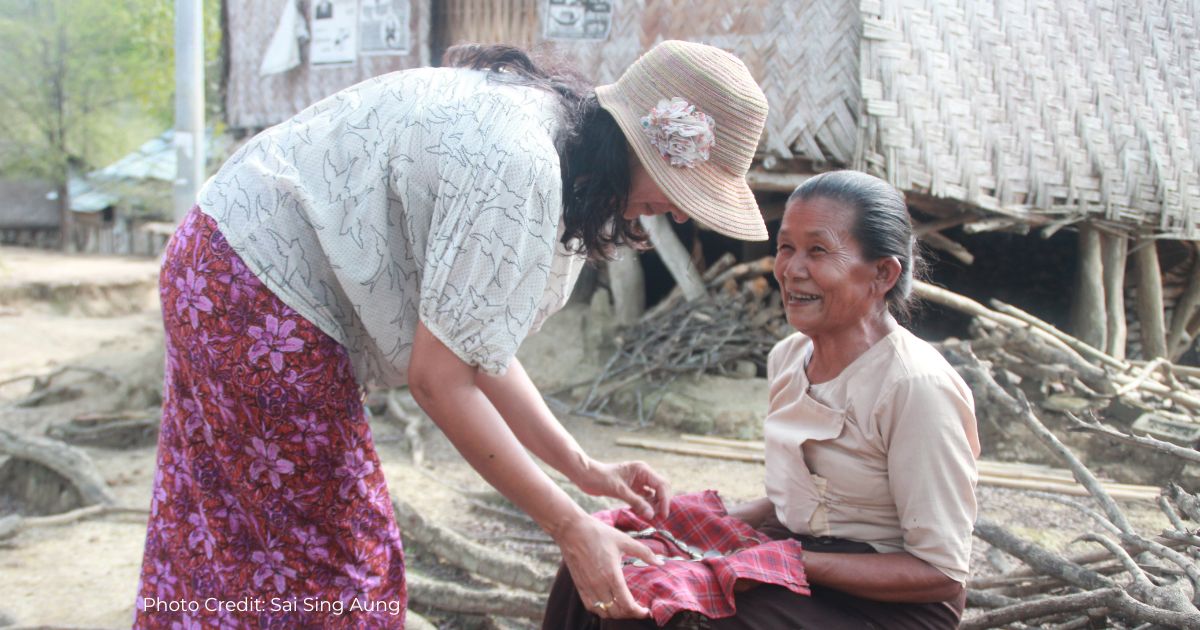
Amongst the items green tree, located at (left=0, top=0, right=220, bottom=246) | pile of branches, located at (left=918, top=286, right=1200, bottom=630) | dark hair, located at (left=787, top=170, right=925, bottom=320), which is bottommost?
green tree, located at (left=0, top=0, right=220, bottom=246)

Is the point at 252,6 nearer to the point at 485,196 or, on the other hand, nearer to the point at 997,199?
the point at 997,199

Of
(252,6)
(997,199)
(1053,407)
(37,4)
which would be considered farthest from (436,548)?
(37,4)

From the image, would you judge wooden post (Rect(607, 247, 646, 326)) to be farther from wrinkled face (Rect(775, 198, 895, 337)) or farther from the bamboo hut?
wrinkled face (Rect(775, 198, 895, 337))

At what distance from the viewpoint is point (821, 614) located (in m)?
1.86

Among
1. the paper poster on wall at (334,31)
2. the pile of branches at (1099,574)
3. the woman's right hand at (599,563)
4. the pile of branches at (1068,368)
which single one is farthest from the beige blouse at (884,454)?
the paper poster on wall at (334,31)

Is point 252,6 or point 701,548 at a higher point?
point 252,6

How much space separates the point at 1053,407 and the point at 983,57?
2.37 metres

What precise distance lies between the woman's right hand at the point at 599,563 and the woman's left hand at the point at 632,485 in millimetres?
482

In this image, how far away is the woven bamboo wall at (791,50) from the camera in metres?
6.06

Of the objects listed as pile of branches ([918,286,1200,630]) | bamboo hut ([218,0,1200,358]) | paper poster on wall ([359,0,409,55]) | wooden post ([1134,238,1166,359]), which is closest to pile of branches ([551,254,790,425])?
bamboo hut ([218,0,1200,358])

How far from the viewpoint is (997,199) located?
20.4 feet

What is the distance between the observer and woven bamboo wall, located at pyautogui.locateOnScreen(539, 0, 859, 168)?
6.06 meters

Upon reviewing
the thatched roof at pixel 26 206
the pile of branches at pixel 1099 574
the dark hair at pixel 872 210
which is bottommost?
the thatched roof at pixel 26 206

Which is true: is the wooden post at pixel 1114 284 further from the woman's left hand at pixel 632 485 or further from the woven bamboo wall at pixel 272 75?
the woman's left hand at pixel 632 485
